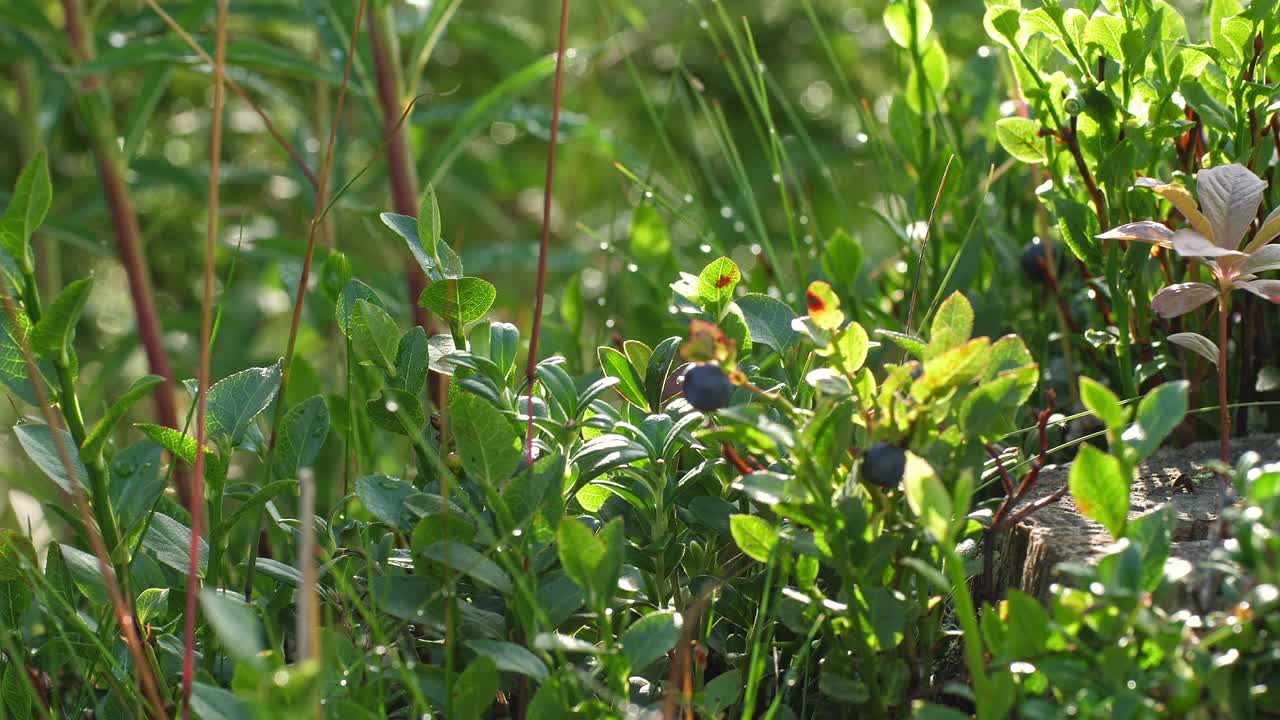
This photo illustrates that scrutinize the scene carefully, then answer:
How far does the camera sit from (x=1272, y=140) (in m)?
0.79

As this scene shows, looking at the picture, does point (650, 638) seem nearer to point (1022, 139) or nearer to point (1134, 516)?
point (1134, 516)

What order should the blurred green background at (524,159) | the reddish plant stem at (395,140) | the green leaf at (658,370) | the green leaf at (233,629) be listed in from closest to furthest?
the green leaf at (233,629), the green leaf at (658,370), the blurred green background at (524,159), the reddish plant stem at (395,140)

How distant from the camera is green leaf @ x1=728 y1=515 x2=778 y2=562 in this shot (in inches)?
23.0

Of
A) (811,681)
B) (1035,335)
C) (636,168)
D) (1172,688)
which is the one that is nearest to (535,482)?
(811,681)

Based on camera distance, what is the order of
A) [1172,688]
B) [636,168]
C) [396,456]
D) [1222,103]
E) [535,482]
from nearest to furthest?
[1172,688], [535,482], [1222,103], [396,456], [636,168]

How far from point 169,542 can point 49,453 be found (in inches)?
3.4

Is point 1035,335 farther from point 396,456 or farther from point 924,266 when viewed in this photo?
point 396,456

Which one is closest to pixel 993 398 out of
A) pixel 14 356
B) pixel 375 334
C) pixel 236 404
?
pixel 375 334

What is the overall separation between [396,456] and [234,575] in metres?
0.55

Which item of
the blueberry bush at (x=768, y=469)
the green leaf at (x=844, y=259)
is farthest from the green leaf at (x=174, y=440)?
the green leaf at (x=844, y=259)

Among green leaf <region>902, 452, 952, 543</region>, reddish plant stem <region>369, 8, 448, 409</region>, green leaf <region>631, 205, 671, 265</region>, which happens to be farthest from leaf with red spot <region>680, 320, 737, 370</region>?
reddish plant stem <region>369, 8, 448, 409</region>

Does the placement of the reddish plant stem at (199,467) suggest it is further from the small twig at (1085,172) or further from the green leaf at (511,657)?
the small twig at (1085,172)

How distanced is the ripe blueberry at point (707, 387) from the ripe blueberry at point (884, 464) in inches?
3.3

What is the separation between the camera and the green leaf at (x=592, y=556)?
553 millimetres
